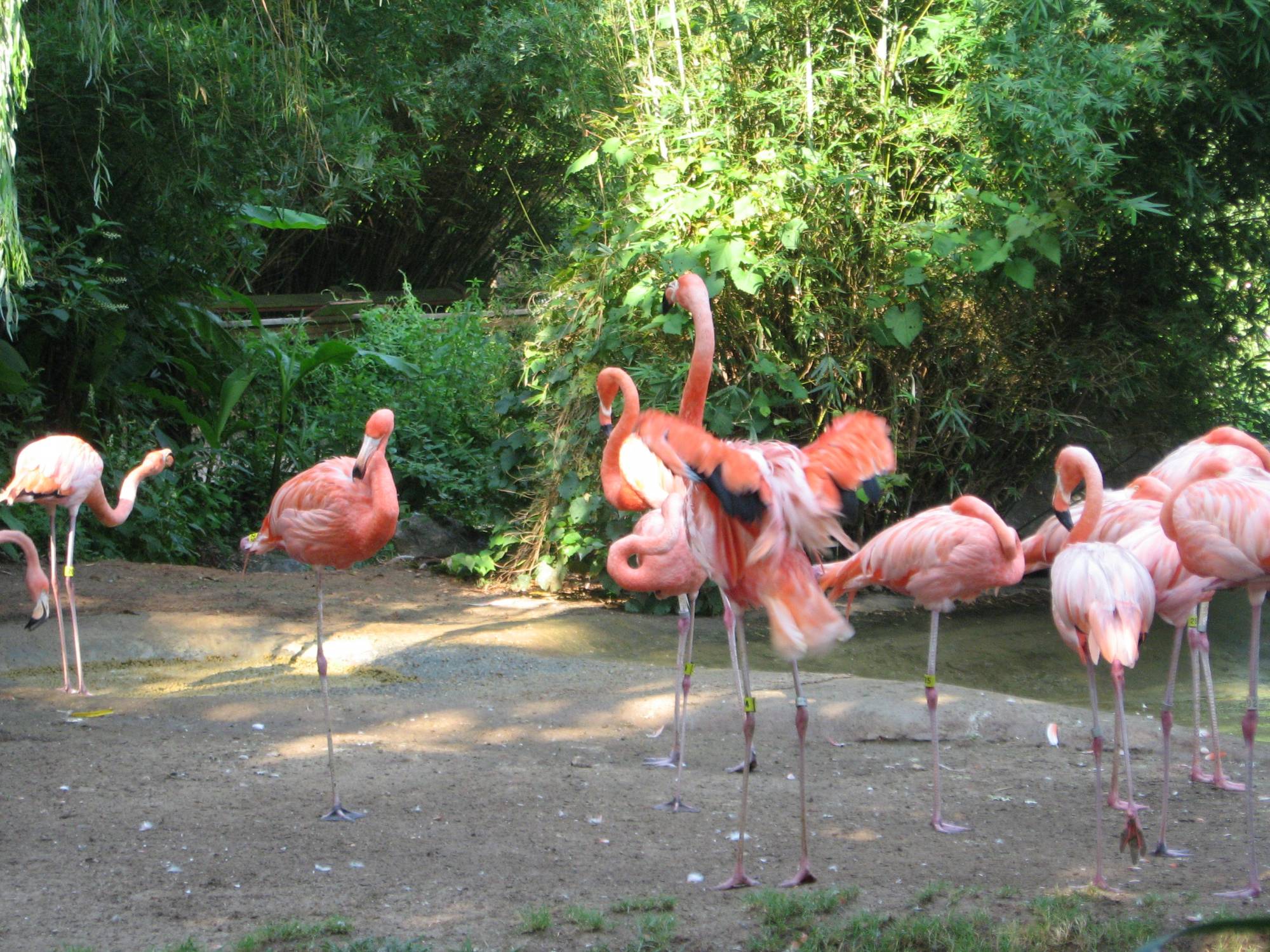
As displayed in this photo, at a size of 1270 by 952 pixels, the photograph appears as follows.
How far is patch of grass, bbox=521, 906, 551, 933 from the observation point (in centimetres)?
291

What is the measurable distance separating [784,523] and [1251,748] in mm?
1509

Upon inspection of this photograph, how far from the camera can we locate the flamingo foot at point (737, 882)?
3291 millimetres

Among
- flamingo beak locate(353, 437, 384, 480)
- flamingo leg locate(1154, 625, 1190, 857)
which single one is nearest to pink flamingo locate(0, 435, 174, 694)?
flamingo beak locate(353, 437, 384, 480)

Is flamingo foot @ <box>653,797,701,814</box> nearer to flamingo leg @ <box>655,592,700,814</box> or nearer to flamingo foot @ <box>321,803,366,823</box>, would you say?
flamingo leg @ <box>655,592,700,814</box>

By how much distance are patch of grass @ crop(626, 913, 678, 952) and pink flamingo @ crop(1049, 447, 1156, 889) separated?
120 cm

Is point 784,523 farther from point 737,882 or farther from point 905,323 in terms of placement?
point 905,323

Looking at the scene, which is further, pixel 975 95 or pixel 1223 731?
pixel 975 95

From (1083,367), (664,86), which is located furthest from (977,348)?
(664,86)

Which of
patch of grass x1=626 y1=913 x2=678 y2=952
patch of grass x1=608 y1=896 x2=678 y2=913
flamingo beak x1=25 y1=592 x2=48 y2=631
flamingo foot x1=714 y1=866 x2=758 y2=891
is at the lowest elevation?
flamingo foot x1=714 y1=866 x2=758 y2=891

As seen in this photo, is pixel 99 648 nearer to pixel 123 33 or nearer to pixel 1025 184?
pixel 123 33

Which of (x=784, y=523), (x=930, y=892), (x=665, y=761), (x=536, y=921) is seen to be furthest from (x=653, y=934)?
(x=665, y=761)

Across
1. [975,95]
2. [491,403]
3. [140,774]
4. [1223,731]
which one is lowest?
[1223,731]

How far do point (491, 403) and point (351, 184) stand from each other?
6.33 feet

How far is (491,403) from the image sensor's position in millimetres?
9148
